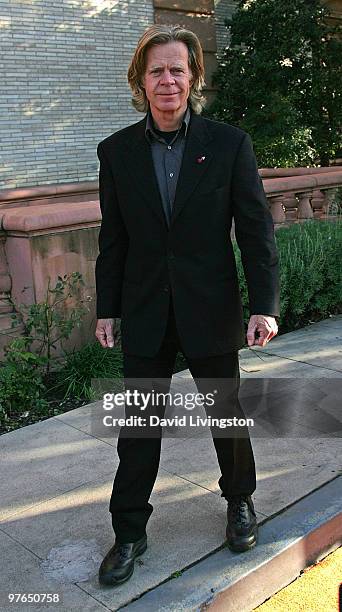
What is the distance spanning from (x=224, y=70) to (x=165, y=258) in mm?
11369

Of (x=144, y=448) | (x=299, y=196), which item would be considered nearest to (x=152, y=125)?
(x=144, y=448)

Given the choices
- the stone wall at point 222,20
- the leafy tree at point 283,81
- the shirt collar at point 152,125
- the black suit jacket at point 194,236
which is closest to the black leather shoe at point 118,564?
the black suit jacket at point 194,236

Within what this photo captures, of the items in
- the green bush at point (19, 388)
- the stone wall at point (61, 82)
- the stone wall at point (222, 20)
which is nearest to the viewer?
the green bush at point (19, 388)

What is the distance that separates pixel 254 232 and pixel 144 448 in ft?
3.26

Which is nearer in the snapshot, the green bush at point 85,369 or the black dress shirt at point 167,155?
the black dress shirt at point 167,155

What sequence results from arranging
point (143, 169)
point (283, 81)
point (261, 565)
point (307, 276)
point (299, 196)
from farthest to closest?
point (283, 81), point (299, 196), point (307, 276), point (261, 565), point (143, 169)

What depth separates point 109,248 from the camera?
284cm

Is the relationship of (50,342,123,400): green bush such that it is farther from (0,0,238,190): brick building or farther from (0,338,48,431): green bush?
(0,0,238,190): brick building

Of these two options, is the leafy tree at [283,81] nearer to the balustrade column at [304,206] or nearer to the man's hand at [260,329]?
the balustrade column at [304,206]

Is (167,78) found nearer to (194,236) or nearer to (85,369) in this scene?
(194,236)

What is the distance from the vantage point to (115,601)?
2.57 metres

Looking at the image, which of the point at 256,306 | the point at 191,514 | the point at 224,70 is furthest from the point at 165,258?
the point at 224,70

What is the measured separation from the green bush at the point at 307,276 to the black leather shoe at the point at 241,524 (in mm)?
3150

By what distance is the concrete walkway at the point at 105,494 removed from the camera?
273cm
